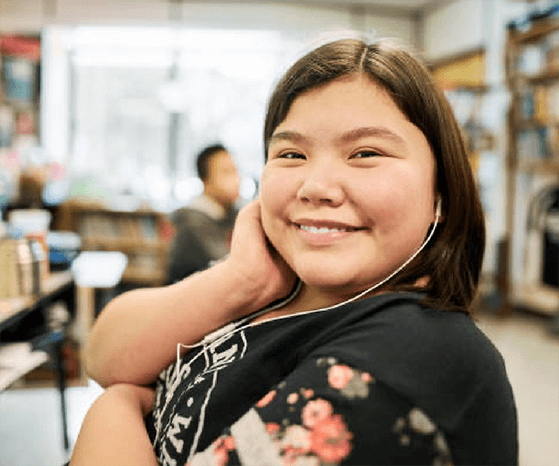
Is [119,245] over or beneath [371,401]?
beneath

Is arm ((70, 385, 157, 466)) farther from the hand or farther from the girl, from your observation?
the hand

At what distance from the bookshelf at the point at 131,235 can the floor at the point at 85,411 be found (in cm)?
293

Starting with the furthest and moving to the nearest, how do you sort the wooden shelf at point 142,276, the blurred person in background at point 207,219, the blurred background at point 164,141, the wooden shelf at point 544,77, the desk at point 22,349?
1. the wooden shelf at point 142,276
2. the wooden shelf at point 544,77
3. the blurred person in background at point 207,219
4. the blurred background at point 164,141
5. the desk at point 22,349

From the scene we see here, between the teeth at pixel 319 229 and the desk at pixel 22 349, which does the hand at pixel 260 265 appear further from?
the desk at pixel 22 349

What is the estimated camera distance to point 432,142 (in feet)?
2.60

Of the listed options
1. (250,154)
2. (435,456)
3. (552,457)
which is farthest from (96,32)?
(435,456)

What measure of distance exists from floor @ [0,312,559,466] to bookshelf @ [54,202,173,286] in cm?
293

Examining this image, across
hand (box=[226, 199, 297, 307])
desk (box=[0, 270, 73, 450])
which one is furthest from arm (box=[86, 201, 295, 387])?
desk (box=[0, 270, 73, 450])

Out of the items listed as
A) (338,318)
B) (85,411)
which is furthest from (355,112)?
(85,411)

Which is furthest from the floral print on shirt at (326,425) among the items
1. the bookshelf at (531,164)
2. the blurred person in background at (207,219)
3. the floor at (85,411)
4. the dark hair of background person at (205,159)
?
the bookshelf at (531,164)

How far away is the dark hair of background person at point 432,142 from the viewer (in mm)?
776

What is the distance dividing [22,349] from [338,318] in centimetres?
165

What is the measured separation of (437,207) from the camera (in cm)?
83

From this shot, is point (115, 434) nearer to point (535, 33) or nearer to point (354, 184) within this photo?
point (354, 184)
